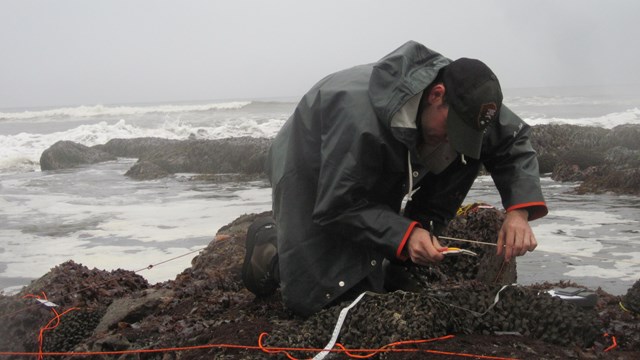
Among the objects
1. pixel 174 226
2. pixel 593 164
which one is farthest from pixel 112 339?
pixel 593 164

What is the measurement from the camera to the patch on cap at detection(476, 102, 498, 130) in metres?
3.14

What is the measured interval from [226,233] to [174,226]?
101 inches

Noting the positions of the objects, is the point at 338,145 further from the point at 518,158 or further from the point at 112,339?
the point at 112,339

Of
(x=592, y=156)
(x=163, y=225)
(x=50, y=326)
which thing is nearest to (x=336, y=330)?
(x=50, y=326)

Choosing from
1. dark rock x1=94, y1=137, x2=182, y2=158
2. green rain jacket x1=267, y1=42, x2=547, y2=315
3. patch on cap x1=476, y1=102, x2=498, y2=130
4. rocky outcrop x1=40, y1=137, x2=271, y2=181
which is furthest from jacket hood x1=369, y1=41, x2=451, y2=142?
dark rock x1=94, y1=137, x2=182, y2=158

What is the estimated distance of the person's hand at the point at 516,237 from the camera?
11.2 feet

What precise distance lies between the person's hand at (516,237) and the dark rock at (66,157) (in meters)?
17.3

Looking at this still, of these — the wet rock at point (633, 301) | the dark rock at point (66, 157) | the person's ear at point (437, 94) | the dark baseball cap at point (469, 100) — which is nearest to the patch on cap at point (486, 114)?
the dark baseball cap at point (469, 100)

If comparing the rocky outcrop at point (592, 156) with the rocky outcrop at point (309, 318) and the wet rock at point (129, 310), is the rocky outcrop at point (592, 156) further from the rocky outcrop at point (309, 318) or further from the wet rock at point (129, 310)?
the wet rock at point (129, 310)

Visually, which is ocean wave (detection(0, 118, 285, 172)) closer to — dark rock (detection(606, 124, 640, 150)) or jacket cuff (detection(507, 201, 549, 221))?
dark rock (detection(606, 124, 640, 150))

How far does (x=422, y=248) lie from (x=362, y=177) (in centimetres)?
46

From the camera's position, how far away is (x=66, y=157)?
1916 cm

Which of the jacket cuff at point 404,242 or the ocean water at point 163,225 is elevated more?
the jacket cuff at point 404,242

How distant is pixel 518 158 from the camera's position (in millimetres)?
3688
